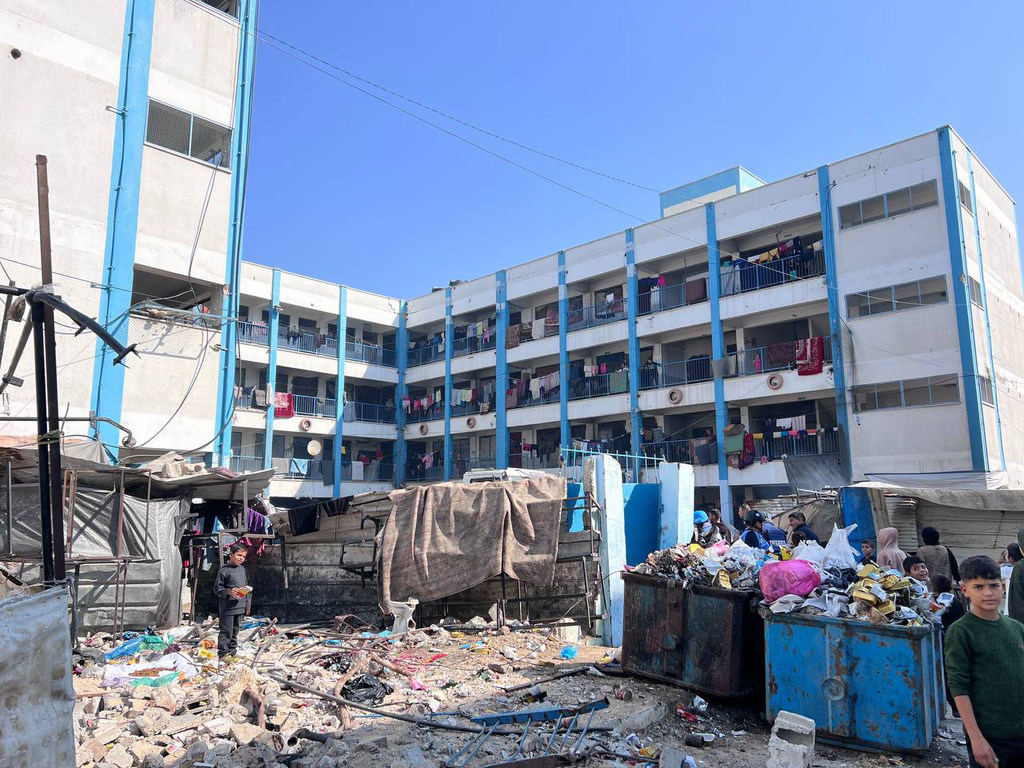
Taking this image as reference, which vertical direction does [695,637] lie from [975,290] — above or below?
below

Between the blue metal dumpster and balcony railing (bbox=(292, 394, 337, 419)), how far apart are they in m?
28.9

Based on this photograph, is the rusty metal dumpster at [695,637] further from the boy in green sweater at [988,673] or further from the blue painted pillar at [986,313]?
the blue painted pillar at [986,313]

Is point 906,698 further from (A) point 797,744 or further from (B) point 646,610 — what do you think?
(B) point 646,610

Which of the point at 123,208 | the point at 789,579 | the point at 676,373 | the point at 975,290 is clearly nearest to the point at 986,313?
the point at 975,290

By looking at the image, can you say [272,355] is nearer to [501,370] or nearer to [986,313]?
[501,370]

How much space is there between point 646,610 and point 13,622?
528 centimetres

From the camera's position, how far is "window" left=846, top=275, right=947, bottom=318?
2173cm

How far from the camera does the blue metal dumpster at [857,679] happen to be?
525 cm

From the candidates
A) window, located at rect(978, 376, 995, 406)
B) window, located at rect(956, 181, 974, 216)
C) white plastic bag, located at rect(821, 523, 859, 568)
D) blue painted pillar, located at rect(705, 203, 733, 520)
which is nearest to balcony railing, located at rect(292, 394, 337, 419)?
blue painted pillar, located at rect(705, 203, 733, 520)

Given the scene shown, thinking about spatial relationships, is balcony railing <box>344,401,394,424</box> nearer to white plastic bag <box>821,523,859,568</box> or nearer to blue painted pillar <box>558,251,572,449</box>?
blue painted pillar <box>558,251,572,449</box>

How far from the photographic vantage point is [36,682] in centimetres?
316

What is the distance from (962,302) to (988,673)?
67.6 ft

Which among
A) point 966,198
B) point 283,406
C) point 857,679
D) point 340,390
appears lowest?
point 857,679

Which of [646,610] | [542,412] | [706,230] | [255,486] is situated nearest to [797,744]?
[646,610]
